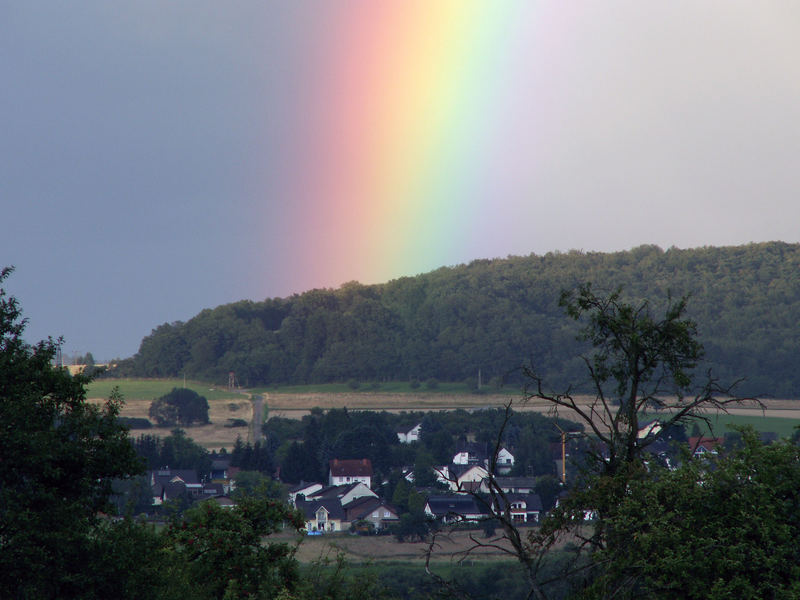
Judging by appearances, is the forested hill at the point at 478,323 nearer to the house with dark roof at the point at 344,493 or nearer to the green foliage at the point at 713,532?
the house with dark roof at the point at 344,493

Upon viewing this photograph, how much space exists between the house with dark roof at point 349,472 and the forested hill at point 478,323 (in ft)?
147

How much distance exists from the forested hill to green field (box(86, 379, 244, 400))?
19.9 feet

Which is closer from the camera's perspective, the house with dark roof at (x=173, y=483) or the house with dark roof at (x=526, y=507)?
the house with dark roof at (x=526, y=507)

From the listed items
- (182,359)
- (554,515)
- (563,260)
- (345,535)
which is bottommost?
(345,535)

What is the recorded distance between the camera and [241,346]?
145750 mm

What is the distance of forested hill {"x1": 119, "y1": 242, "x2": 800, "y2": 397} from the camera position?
129 meters

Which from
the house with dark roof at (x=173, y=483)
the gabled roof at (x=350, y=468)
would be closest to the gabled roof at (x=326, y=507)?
the house with dark roof at (x=173, y=483)

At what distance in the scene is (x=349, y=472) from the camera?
77.8m

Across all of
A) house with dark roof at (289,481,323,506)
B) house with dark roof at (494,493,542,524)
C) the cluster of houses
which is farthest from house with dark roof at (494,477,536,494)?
house with dark roof at (289,481,323,506)

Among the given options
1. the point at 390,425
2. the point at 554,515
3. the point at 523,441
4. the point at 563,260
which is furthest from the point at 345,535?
the point at 563,260

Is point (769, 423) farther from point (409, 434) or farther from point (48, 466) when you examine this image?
point (48, 466)

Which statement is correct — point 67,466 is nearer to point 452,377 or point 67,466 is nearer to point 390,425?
point 390,425

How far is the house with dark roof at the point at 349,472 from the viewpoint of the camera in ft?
249

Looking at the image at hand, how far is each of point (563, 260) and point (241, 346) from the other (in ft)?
194
